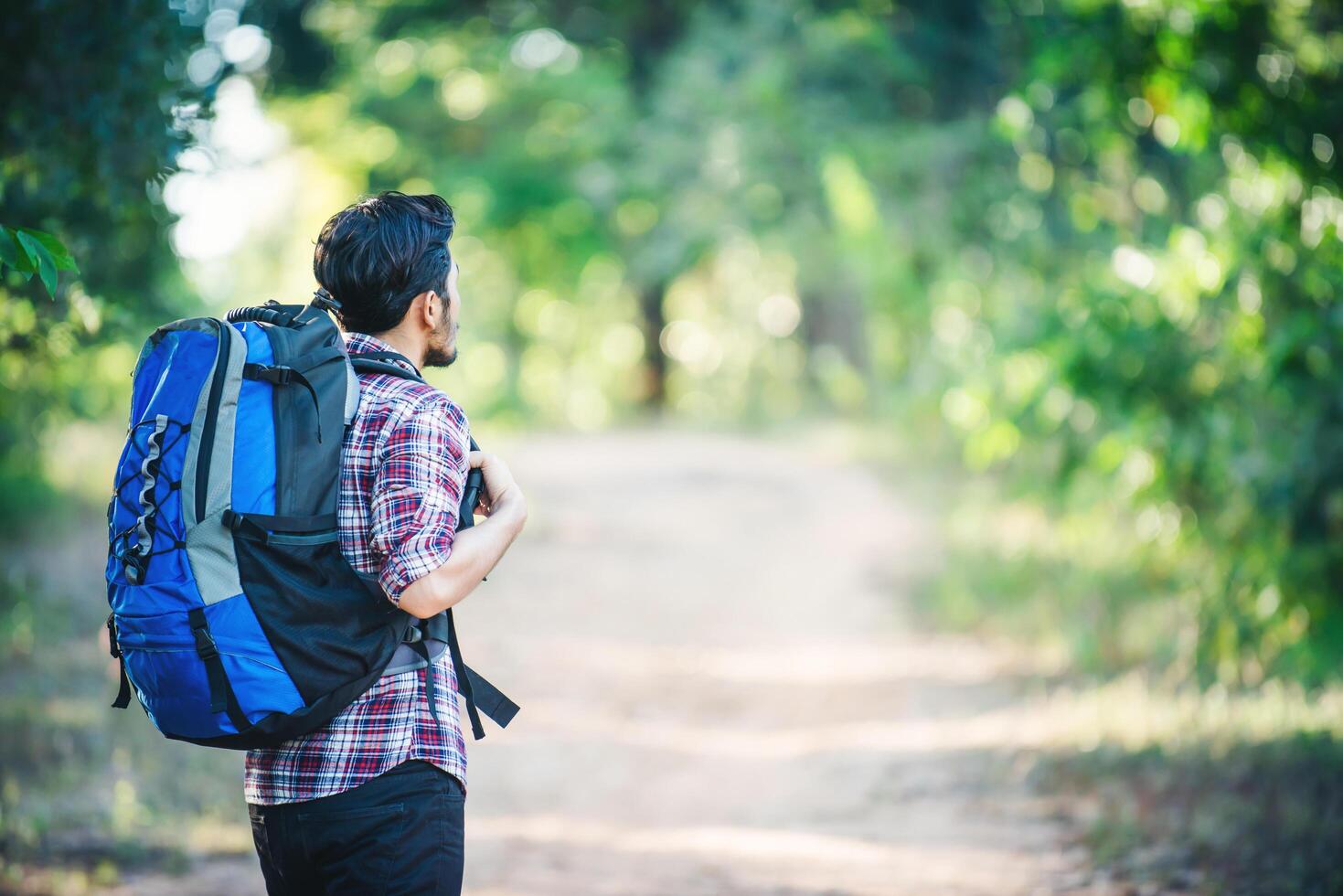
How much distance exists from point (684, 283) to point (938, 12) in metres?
11.7

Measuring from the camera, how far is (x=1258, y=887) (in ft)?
13.5

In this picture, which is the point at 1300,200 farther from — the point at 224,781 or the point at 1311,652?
the point at 224,781

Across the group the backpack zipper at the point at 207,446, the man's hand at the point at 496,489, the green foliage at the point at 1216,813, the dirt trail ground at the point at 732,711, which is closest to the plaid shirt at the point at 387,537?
the man's hand at the point at 496,489

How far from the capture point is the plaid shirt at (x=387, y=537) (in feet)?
6.51

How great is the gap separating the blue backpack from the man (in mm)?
74

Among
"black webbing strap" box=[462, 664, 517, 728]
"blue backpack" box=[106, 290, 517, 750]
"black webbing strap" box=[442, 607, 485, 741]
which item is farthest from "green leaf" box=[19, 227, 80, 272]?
"black webbing strap" box=[462, 664, 517, 728]

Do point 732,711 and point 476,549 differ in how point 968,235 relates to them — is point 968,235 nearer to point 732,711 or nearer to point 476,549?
point 732,711

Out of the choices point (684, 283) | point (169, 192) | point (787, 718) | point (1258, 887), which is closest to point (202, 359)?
point (169, 192)

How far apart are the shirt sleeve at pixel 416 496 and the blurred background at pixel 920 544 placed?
920 millimetres

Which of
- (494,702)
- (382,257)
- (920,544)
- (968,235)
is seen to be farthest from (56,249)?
(968,235)

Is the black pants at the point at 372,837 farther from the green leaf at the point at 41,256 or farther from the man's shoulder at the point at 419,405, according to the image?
the green leaf at the point at 41,256

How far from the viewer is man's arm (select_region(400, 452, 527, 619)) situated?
198 cm

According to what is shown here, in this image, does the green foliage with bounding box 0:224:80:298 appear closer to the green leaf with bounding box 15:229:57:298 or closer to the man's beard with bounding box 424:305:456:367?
the green leaf with bounding box 15:229:57:298

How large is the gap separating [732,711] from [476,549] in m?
5.36
